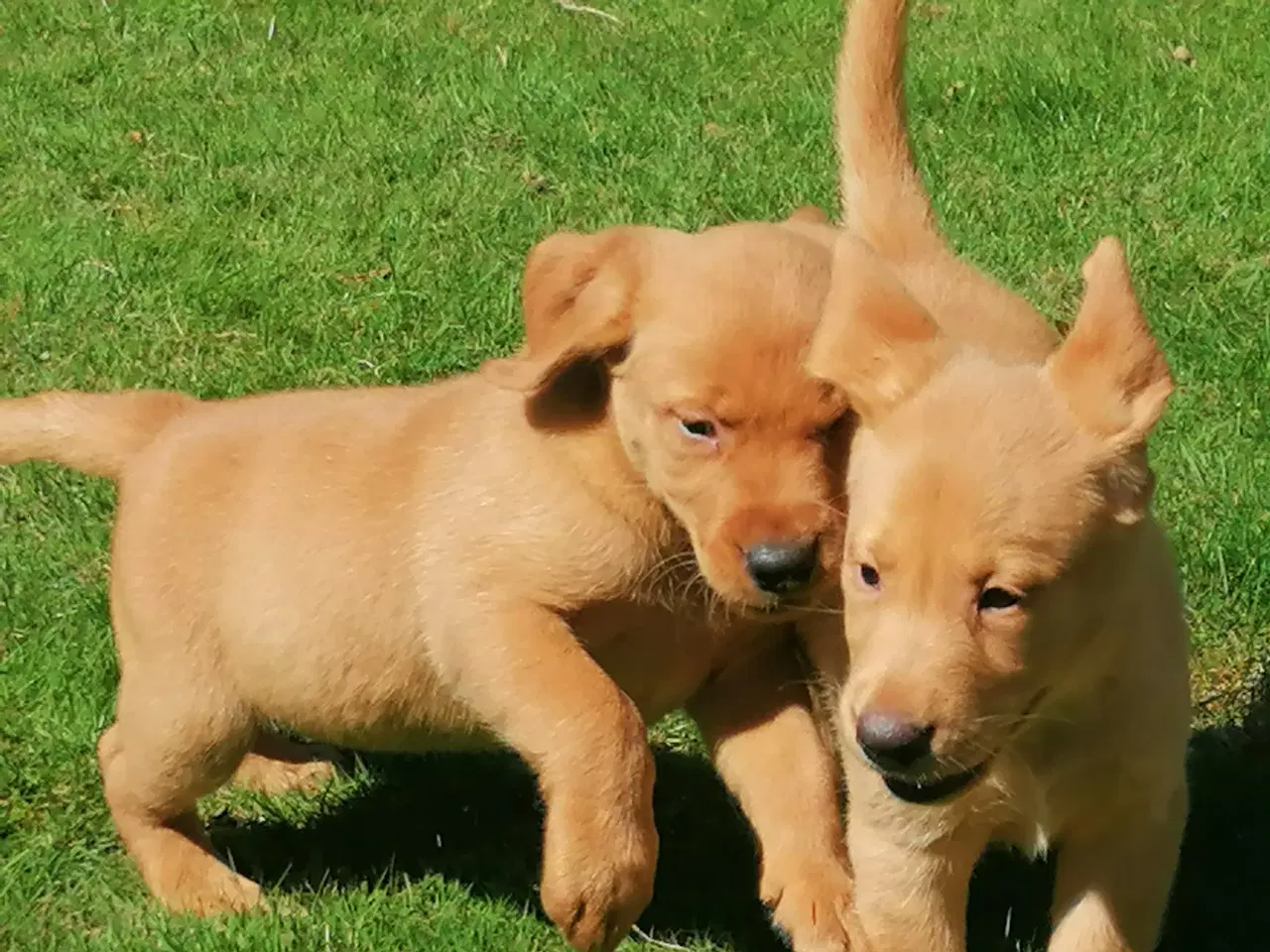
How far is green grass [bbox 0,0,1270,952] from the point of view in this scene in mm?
4395

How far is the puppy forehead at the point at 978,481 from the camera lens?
10.1ft

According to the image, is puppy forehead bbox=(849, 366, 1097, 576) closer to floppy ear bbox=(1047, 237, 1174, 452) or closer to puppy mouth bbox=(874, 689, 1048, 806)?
floppy ear bbox=(1047, 237, 1174, 452)

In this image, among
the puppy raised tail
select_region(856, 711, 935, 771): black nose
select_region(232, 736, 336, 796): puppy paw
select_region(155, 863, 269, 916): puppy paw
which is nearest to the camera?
select_region(856, 711, 935, 771): black nose

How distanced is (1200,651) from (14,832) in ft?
8.72

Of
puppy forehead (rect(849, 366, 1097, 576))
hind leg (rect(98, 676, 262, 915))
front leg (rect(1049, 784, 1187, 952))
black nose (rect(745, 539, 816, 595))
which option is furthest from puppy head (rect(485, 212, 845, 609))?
hind leg (rect(98, 676, 262, 915))

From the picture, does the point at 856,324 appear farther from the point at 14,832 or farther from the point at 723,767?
the point at 14,832

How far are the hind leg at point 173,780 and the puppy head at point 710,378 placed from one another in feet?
3.25

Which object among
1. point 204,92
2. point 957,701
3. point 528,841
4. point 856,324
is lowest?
point 204,92

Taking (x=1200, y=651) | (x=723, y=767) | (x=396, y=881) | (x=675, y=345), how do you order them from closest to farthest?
1. (x=675, y=345)
2. (x=723, y=767)
3. (x=396, y=881)
4. (x=1200, y=651)

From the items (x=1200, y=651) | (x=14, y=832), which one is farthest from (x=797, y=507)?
(x=14, y=832)

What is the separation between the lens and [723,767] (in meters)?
3.93

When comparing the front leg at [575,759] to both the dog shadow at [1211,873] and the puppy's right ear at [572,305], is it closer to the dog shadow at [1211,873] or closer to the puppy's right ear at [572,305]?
the puppy's right ear at [572,305]

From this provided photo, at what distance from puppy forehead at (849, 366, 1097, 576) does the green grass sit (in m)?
1.33

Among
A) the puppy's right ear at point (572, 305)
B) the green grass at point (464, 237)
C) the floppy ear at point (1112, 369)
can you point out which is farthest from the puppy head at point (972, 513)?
the green grass at point (464, 237)
